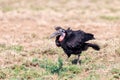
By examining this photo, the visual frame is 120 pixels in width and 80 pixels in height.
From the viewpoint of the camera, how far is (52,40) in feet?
43.3

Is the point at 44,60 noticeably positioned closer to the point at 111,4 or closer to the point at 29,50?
the point at 29,50

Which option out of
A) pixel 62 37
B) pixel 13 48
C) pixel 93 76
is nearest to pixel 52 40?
pixel 13 48

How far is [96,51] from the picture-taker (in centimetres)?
1146

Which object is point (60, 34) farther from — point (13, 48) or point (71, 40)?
point (13, 48)

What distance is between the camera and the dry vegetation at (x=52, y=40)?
9.28 metres

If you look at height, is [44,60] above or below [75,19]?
above

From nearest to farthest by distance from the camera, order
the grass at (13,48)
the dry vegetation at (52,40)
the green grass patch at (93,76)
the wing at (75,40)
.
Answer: the green grass patch at (93,76), the dry vegetation at (52,40), the wing at (75,40), the grass at (13,48)

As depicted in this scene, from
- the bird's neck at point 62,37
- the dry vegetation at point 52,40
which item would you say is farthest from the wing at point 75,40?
the dry vegetation at point 52,40

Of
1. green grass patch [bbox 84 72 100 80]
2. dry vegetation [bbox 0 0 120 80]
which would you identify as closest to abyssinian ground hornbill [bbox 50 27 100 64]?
dry vegetation [bbox 0 0 120 80]

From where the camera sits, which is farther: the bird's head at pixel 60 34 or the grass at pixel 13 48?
the grass at pixel 13 48

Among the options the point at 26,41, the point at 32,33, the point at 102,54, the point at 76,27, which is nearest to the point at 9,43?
the point at 26,41

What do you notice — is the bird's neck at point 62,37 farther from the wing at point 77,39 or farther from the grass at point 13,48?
the grass at point 13,48

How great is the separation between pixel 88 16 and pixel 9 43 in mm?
6977

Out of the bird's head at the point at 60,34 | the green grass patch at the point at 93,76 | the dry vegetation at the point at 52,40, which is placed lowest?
the dry vegetation at the point at 52,40
